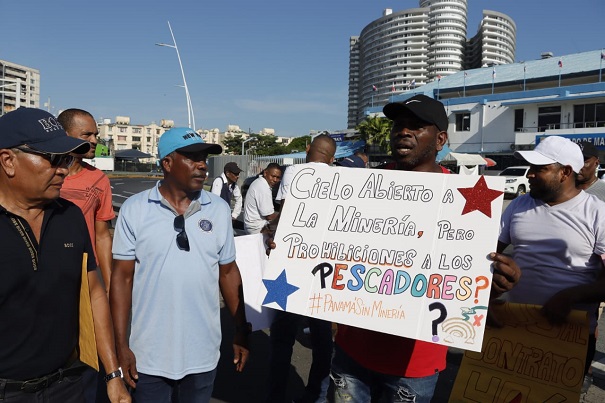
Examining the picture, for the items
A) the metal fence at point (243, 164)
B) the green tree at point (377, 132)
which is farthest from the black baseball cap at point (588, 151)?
the green tree at point (377, 132)

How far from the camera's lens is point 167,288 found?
8.49ft

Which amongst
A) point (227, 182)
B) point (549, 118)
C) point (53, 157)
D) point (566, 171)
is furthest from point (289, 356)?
point (549, 118)

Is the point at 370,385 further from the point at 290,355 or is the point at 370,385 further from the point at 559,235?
the point at 559,235

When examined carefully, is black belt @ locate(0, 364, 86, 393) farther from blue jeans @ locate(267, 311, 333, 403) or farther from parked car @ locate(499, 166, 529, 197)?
parked car @ locate(499, 166, 529, 197)

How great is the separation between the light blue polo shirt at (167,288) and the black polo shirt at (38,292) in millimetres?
370

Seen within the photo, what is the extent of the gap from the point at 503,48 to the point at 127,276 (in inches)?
5583

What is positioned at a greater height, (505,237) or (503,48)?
(503,48)

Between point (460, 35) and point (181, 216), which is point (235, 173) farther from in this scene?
point (460, 35)

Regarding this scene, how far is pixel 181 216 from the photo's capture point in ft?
8.80

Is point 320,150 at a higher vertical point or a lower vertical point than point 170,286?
higher

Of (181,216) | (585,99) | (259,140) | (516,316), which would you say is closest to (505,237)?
(516,316)

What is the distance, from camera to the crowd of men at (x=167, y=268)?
2094mm

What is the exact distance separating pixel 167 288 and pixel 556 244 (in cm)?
229

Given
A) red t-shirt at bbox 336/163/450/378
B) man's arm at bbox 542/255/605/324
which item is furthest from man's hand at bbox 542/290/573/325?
red t-shirt at bbox 336/163/450/378
